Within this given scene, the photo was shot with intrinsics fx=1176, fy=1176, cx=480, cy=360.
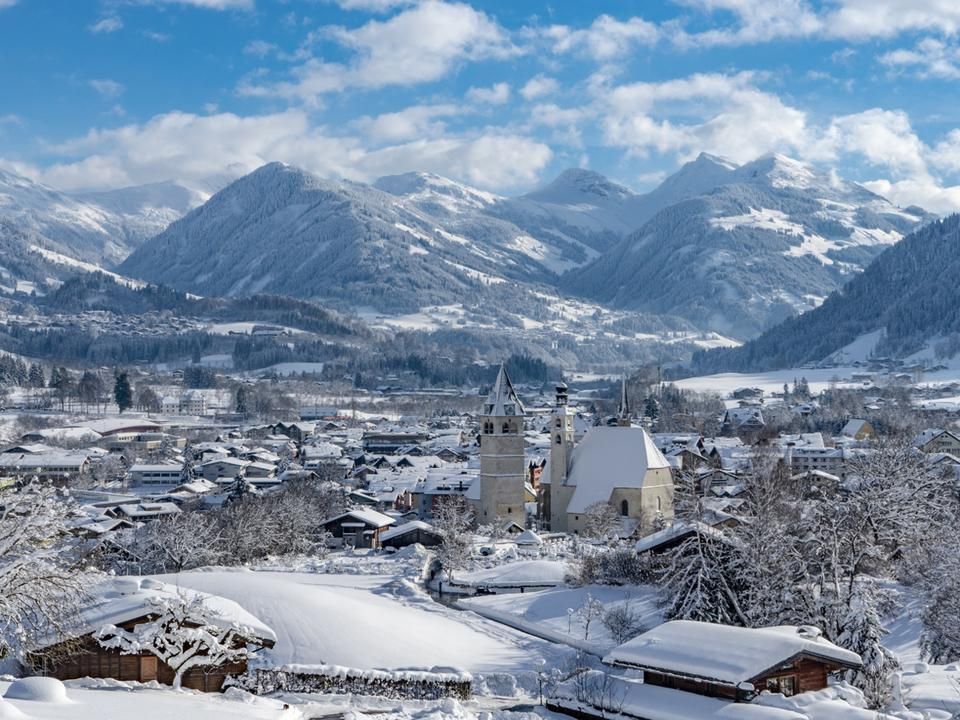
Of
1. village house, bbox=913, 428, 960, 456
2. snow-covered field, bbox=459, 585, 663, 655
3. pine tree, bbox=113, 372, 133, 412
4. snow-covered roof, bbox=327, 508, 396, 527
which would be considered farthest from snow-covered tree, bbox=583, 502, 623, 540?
pine tree, bbox=113, 372, 133, 412

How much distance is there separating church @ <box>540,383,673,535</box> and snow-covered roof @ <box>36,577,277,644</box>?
36614 millimetres

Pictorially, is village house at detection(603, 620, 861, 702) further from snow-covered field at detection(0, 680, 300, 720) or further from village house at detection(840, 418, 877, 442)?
village house at detection(840, 418, 877, 442)

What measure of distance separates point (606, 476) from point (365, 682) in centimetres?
3480

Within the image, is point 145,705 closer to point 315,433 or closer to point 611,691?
point 611,691

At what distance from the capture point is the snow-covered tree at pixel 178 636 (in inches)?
813

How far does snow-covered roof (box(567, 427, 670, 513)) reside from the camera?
59625 millimetres

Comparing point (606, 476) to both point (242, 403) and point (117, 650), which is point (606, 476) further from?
point (242, 403)

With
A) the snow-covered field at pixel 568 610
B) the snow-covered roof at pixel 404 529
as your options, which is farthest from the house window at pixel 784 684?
the snow-covered roof at pixel 404 529

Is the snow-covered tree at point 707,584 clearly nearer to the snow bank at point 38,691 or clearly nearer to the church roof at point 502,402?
the snow bank at point 38,691

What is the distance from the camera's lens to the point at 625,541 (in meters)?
47.2

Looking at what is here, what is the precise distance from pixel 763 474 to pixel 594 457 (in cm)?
916

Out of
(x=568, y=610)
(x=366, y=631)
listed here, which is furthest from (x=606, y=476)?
(x=366, y=631)

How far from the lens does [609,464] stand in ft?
199

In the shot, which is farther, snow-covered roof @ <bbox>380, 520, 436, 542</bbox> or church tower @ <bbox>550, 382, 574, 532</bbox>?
church tower @ <bbox>550, 382, 574, 532</bbox>
